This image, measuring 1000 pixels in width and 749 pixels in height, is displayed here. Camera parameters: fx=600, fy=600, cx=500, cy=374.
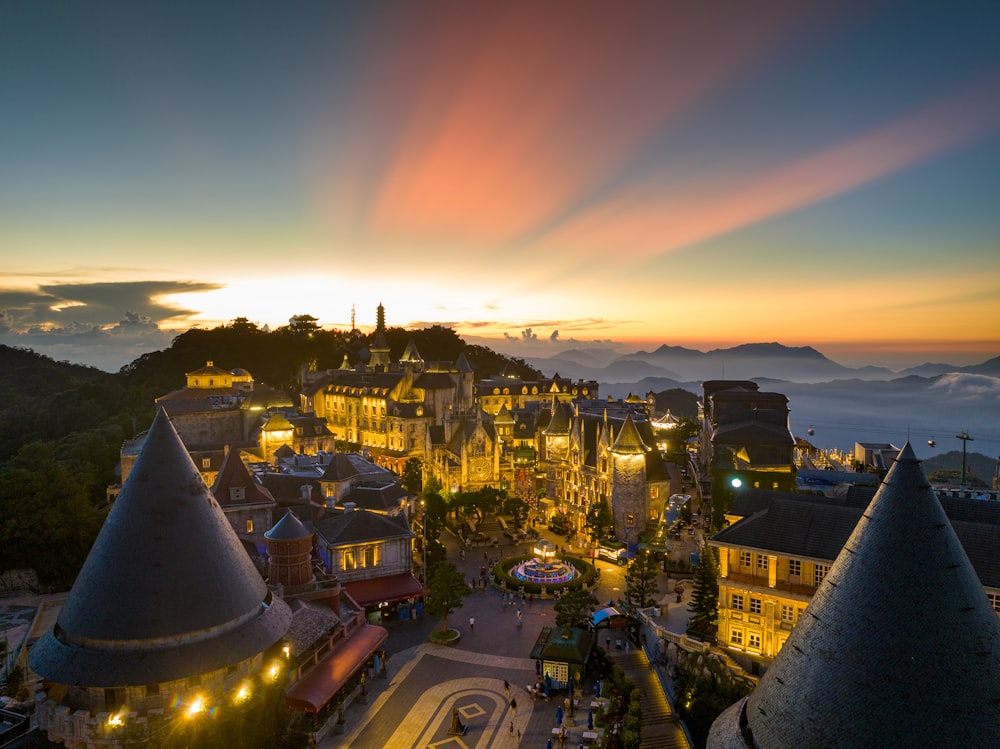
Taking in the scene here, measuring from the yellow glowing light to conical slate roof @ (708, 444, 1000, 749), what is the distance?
45.3 feet

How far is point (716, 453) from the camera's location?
44.8 m

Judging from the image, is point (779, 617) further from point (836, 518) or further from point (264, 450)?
point (264, 450)

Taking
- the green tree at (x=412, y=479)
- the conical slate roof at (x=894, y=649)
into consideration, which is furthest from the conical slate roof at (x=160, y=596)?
the green tree at (x=412, y=479)

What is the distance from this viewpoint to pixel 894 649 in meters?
9.71

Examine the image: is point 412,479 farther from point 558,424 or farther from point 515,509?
point 558,424

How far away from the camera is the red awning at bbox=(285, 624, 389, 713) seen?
77.3 feet

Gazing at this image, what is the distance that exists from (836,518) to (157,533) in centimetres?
2703

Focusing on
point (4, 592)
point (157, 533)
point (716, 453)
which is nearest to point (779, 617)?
point (716, 453)

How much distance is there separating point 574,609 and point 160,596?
21.3 metres

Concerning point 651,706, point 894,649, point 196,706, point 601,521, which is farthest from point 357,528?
point 894,649

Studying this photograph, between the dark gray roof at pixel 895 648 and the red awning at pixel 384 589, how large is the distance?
27.3m

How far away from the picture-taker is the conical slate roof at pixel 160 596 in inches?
638

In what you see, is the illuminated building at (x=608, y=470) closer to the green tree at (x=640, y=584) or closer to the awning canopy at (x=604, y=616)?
the green tree at (x=640, y=584)

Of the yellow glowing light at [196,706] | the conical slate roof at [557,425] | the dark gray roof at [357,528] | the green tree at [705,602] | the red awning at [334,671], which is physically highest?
the conical slate roof at [557,425]
